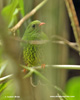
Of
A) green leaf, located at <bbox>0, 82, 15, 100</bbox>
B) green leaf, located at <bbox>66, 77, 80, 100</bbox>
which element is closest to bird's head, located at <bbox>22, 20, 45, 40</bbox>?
green leaf, located at <bbox>0, 82, 15, 100</bbox>

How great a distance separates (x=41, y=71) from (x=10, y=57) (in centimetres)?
34

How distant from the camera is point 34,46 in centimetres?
57

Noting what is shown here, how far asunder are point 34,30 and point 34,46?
48mm

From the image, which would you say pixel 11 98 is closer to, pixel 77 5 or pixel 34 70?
pixel 34 70

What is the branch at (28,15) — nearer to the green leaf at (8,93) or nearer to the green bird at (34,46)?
the green bird at (34,46)

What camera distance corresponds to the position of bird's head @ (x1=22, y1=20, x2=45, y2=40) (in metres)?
0.54

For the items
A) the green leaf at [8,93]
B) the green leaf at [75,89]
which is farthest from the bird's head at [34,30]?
the green leaf at [75,89]

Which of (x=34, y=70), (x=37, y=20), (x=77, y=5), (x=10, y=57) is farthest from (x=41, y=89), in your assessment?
(x=77, y=5)

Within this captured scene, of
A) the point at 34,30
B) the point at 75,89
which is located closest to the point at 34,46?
the point at 34,30

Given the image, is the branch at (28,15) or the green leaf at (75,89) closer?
the green leaf at (75,89)

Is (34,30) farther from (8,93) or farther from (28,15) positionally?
(8,93)

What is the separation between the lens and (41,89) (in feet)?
1.75

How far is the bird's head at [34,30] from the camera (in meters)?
0.54

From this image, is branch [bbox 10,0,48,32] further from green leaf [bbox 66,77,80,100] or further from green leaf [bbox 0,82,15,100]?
green leaf [bbox 66,77,80,100]
